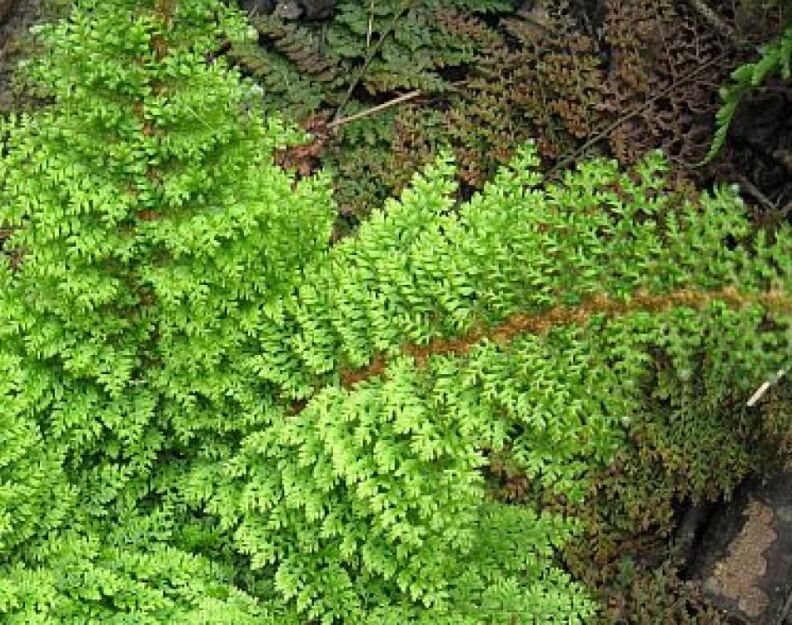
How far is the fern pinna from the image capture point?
239 cm

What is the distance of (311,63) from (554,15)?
0.75m

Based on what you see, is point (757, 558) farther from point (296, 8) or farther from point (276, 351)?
point (296, 8)

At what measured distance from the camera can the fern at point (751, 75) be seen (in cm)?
295

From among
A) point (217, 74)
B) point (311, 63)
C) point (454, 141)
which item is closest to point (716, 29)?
point (454, 141)

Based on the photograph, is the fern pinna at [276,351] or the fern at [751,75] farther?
the fern at [751,75]

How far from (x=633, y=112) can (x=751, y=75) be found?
1.15 feet

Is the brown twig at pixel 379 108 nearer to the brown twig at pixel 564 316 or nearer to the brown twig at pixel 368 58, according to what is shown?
the brown twig at pixel 368 58

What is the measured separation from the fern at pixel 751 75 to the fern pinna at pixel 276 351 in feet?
0.97

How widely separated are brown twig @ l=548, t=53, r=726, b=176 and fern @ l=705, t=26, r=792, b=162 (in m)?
0.10

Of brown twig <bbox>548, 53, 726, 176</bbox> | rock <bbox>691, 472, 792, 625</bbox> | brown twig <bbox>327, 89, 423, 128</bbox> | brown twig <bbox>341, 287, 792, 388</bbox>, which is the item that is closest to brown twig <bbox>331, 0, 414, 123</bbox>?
brown twig <bbox>327, 89, 423, 128</bbox>

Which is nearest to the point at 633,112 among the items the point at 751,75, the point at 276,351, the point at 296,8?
the point at 751,75

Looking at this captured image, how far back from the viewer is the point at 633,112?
331 centimetres

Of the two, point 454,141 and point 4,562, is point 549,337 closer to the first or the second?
point 454,141

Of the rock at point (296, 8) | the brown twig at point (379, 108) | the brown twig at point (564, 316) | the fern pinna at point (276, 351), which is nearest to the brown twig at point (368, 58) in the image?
the brown twig at point (379, 108)
